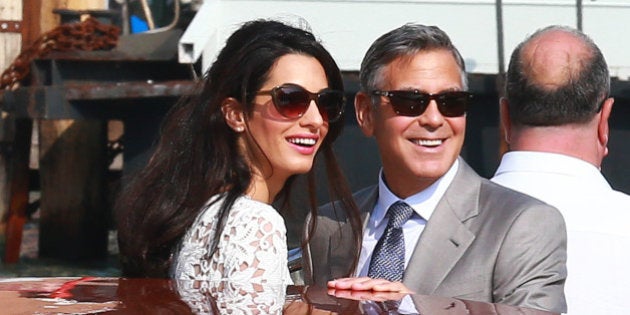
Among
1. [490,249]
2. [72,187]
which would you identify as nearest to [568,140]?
[490,249]

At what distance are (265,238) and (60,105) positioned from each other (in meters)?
7.09

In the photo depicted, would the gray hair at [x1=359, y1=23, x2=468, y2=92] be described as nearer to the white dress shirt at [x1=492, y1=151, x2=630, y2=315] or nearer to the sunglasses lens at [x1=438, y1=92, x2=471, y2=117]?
the sunglasses lens at [x1=438, y1=92, x2=471, y2=117]

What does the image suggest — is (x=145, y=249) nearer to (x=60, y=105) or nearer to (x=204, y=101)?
(x=204, y=101)

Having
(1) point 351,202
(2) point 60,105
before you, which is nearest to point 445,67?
(1) point 351,202

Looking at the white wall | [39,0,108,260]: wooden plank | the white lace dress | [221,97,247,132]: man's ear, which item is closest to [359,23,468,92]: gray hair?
[221,97,247,132]: man's ear

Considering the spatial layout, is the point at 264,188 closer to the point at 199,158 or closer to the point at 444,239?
the point at 199,158

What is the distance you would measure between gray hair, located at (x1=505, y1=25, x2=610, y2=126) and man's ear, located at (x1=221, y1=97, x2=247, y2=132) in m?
0.85

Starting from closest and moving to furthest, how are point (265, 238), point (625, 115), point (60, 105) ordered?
point (265, 238), point (625, 115), point (60, 105)

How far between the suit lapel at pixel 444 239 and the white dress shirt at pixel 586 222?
0.34 metres

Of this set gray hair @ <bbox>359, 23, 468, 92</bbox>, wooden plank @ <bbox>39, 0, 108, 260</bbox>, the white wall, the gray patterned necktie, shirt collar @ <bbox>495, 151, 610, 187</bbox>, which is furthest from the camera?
A: wooden plank @ <bbox>39, 0, 108, 260</bbox>

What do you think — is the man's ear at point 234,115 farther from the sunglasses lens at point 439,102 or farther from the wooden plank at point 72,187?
the wooden plank at point 72,187

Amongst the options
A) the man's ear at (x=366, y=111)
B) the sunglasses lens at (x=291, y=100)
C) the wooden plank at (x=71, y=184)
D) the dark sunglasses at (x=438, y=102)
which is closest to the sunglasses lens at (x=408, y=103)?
the dark sunglasses at (x=438, y=102)

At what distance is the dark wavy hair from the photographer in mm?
3027

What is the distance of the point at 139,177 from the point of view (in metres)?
3.20
